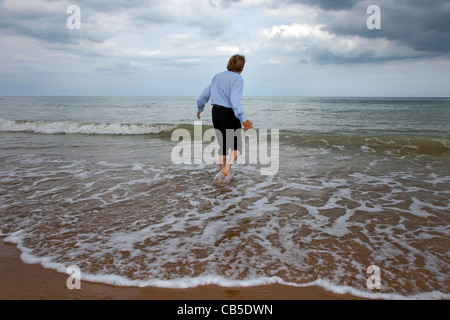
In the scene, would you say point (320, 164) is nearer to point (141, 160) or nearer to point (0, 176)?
point (141, 160)

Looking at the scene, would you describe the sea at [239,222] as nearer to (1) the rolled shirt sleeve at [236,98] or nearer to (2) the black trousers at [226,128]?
(2) the black trousers at [226,128]

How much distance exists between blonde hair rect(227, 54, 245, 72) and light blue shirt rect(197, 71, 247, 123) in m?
0.12

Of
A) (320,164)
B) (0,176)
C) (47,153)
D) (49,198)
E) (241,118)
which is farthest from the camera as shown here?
(47,153)

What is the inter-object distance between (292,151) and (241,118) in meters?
4.44

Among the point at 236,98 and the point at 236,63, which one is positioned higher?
the point at 236,63

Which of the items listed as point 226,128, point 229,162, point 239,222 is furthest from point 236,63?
point 239,222

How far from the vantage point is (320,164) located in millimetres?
6867

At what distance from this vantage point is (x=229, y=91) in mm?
4883

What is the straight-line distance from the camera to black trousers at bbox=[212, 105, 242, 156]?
504 centimetres

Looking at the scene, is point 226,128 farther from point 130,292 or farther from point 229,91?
point 130,292

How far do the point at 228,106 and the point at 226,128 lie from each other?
396 mm

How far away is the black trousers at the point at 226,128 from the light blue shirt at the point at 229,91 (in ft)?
0.42

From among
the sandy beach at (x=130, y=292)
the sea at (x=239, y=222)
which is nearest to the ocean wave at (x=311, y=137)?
the sea at (x=239, y=222)
